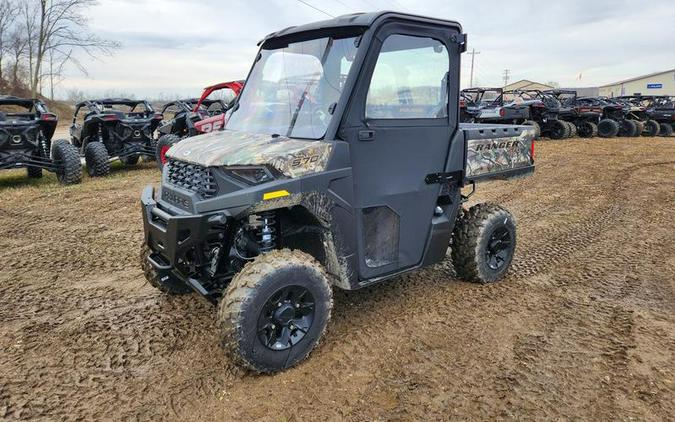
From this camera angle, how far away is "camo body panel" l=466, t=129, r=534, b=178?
166 inches

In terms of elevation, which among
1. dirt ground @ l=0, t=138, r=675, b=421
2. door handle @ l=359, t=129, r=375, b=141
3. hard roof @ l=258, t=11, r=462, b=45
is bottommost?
dirt ground @ l=0, t=138, r=675, b=421

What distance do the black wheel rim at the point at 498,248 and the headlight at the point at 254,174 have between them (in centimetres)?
233

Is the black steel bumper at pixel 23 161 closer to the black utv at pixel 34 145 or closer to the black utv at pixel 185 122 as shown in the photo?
the black utv at pixel 34 145

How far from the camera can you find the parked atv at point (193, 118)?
1025cm

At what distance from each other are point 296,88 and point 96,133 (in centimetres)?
972

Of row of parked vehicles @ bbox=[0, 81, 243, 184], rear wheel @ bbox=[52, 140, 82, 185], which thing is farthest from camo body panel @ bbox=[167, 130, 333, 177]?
rear wheel @ bbox=[52, 140, 82, 185]

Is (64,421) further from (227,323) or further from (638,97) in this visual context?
(638,97)

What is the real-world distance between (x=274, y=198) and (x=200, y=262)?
0.69 m

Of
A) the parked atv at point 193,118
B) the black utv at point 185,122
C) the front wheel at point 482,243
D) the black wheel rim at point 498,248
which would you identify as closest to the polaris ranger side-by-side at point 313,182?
the front wheel at point 482,243

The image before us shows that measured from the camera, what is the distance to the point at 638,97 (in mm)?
21609

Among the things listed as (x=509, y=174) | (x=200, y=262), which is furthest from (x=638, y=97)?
(x=200, y=262)

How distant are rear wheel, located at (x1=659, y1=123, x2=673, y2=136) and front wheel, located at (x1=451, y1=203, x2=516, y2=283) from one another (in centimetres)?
2059

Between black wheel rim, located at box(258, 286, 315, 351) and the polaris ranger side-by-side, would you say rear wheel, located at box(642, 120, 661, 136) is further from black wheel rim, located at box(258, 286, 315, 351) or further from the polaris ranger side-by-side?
black wheel rim, located at box(258, 286, 315, 351)

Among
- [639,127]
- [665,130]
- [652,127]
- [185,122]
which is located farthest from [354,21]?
[665,130]
